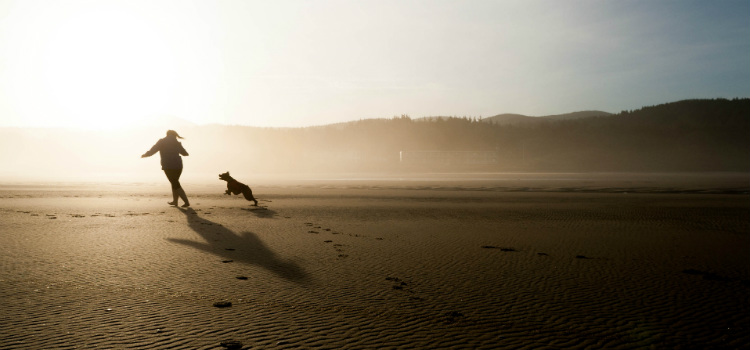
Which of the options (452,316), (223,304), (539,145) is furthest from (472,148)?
(223,304)

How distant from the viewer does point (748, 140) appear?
2571 inches

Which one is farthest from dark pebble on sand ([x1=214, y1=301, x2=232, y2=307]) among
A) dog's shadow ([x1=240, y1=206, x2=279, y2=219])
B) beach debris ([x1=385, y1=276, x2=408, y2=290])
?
dog's shadow ([x1=240, y1=206, x2=279, y2=219])

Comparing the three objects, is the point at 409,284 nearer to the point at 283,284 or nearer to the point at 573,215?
the point at 283,284

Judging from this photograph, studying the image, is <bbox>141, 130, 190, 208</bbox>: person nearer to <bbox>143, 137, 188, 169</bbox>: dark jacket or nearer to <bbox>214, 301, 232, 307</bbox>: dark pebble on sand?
<bbox>143, 137, 188, 169</bbox>: dark jacket

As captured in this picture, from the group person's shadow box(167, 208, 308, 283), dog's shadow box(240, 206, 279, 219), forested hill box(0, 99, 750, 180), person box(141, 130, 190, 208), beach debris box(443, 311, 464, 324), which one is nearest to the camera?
beach debris box(443, 311, 464, 324)

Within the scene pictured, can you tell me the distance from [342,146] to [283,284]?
7707 centimetres

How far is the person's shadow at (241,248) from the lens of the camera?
18.3 ft

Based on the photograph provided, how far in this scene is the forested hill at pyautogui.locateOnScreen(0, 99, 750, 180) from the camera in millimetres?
54156

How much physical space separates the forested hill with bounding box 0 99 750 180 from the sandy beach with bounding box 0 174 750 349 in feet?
132

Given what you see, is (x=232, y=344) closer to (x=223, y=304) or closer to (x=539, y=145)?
(x=223, y=304)

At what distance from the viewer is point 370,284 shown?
4.96 metres

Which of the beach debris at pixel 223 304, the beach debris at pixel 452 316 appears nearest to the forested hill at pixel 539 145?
the beach debris at pixel 452 316

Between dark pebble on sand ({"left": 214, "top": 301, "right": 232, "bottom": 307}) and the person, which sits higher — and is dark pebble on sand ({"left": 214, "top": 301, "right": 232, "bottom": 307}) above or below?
below

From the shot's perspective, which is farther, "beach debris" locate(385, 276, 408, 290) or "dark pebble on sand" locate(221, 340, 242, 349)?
"beach debris" locate(385, 276, 408, 290)
